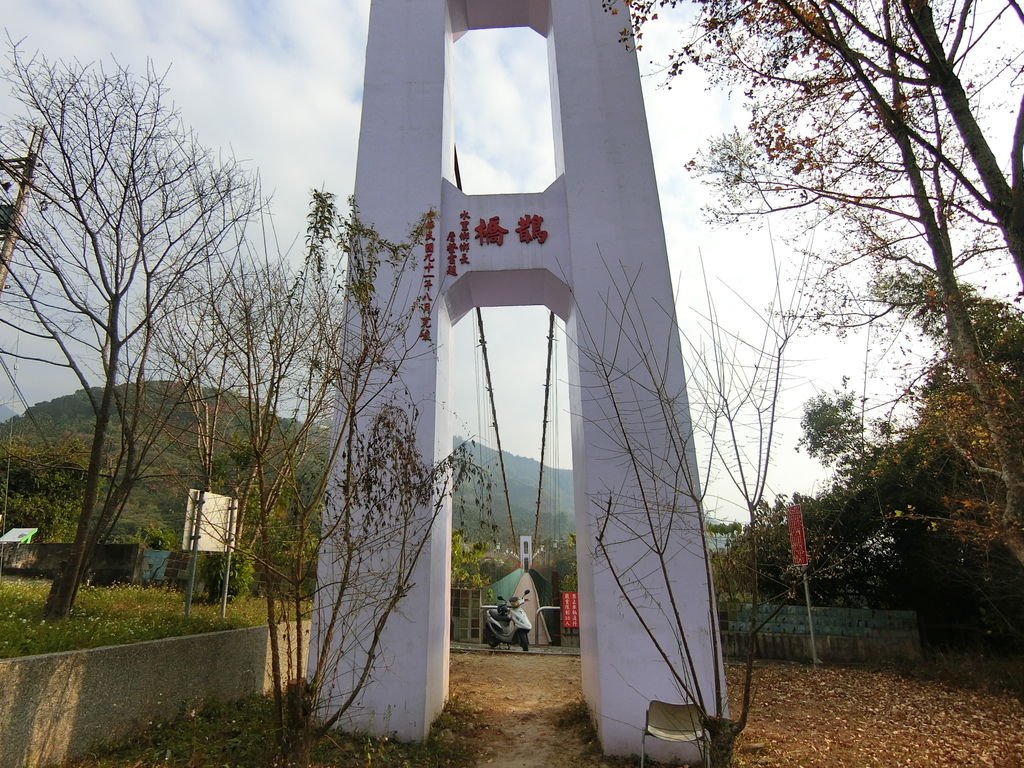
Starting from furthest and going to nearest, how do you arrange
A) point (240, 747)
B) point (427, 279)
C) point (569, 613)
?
point (569, 613) < point (427, 279) < point (240, 747)

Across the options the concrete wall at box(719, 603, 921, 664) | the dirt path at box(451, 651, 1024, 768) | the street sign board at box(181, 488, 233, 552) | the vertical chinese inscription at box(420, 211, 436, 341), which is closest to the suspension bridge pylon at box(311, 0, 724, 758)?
the vertical chinese inscription at box(420, 211, 436, 341)

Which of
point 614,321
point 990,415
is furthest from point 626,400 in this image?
point 990,415

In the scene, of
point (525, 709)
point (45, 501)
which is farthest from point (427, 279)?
point (45, 501)

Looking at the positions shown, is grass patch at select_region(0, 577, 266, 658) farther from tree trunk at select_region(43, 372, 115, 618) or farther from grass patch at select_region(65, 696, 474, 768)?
grass patch at select_region(65, 696, 474, 768)

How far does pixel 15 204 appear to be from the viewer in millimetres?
4262

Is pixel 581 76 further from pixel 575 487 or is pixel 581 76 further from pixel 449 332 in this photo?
pixel 575 487

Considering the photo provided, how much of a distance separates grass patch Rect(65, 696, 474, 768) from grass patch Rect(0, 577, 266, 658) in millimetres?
594

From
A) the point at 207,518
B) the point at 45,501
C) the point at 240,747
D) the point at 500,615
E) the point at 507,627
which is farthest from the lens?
the point at 45,501

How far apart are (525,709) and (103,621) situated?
11.8ft

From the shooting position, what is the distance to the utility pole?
4203 mm

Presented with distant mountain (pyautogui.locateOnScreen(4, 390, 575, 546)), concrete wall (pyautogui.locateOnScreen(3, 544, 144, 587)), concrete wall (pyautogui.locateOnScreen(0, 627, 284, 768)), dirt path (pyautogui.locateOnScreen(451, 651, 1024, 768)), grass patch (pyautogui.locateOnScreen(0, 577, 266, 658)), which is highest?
distant mountain (pyautogui.locateOnScreen(4, 390, 575, 546))

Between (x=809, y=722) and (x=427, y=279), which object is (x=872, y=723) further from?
(x=427, y=279)

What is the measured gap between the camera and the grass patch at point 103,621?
3316mm

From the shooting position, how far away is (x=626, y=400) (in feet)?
15.6
